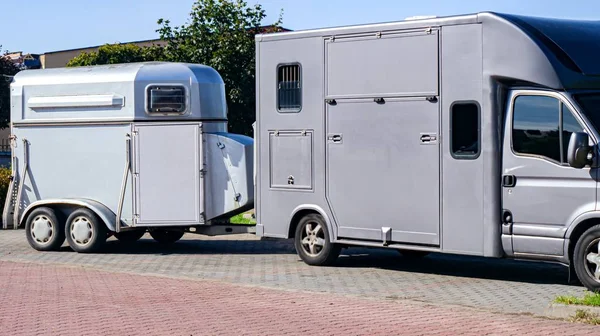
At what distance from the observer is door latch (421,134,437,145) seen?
43.0 ft

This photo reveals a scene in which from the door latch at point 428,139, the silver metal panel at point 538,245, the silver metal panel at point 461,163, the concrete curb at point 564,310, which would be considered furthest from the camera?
the door latch at point 428,139

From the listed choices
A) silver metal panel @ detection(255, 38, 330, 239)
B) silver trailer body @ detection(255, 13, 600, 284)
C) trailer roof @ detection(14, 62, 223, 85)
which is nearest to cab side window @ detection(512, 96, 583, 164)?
silver trailer body @ detection(255, 13, 600, 284)

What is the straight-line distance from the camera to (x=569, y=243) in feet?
39.0

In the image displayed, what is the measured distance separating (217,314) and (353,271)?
4165mm

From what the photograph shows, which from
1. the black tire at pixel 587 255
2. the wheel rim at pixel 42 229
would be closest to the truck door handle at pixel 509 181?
the black tire at pixel 587 255

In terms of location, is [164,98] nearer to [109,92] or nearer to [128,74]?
[128,74]

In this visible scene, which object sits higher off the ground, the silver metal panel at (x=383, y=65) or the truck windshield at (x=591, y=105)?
the silver metal panel at (x=383, y=65)

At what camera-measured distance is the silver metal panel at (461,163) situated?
41.5 feet

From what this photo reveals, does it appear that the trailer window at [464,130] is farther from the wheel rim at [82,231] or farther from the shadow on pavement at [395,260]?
the wheel rim at [82,231]

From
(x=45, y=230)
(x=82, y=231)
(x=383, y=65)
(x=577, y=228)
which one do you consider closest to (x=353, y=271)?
(x=383, y=65)

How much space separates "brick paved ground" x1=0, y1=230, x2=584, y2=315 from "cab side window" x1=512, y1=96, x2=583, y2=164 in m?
1.74

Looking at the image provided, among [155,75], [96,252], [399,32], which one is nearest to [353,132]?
[399,32]

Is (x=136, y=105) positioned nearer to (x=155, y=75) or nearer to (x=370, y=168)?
(x=155, y=75)

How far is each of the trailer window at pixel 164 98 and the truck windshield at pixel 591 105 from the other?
725cm
